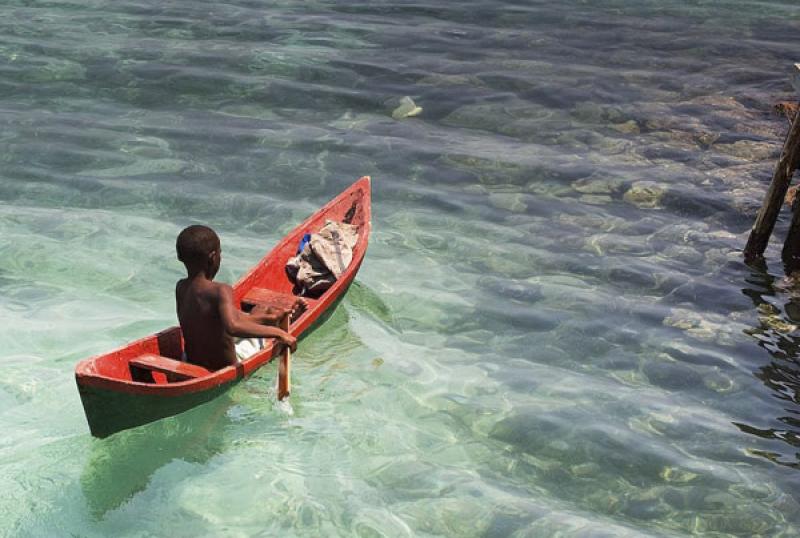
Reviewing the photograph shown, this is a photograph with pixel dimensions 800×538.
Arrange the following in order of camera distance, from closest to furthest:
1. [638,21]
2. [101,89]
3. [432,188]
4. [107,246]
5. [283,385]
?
[283,385] < [107,246] < [432,188] < [101,89] < [638,21]

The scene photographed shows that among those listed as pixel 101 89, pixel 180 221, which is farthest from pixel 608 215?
pixel 101 89

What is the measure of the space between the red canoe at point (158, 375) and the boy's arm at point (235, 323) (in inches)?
11.9

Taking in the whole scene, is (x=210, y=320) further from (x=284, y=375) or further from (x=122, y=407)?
(x=122, y=407)

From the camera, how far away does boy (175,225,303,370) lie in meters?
7.02

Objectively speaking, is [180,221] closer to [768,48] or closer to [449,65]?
[449,65]

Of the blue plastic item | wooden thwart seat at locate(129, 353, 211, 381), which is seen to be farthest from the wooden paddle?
the blue plastic item

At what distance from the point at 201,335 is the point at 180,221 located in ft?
14.6

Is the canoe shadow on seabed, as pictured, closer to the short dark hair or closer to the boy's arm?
the boy's arm

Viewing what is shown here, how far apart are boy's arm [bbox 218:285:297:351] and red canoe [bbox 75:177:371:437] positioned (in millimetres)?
302

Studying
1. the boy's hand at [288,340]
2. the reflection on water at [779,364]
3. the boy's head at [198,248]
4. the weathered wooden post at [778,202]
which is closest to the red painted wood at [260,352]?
the boy's hand at [288,340]

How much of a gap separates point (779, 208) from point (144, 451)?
6957mm

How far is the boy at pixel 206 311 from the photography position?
7.02 meters

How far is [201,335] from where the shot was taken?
23.9 feet

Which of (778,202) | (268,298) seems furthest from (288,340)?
(778,202)
